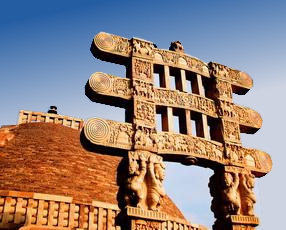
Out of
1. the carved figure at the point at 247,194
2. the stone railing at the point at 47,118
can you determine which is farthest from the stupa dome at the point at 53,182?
the carved figure at the point at 247,194

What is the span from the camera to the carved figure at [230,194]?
21.7 ft

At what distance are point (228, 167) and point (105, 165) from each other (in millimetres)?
9517

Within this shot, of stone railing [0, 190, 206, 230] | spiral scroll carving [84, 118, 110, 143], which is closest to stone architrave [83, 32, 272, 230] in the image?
spiral scroll carving [84, 118, 110, 143]

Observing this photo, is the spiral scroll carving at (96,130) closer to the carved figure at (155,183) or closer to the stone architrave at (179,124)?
the stone architrave at (179,124)

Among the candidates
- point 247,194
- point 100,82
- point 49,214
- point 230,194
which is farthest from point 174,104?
point 49,214

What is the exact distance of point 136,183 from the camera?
5.76 metres

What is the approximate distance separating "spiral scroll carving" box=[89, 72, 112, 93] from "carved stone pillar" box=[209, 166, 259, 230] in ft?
9.27

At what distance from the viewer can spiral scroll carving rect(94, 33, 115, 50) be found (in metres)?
6.79

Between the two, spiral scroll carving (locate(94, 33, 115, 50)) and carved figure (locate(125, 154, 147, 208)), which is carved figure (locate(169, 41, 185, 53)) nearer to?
spiral scroll carving (locate(94, 33, 115, 50))

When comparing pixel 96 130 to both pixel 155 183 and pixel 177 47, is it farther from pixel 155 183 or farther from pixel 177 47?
pixel 177 47

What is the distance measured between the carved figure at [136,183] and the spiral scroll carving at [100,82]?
137 centimetres

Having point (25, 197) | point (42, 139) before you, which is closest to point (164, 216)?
point (25, 197)

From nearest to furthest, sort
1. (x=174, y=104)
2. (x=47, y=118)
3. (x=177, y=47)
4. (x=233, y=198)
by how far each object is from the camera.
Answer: (x=233, y=198) → (x=174, y=104) → (x=177, y=47) → (x=47, y=118)

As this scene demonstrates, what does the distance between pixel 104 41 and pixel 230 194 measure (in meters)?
3.83
